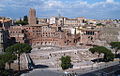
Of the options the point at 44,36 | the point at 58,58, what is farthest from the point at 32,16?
the point at 58,58

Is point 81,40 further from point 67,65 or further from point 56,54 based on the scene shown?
point 67,65

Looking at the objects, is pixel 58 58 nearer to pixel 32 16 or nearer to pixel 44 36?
pixel 44 36

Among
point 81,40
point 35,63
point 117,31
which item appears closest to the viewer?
point 35,63

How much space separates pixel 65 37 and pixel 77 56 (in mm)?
17321

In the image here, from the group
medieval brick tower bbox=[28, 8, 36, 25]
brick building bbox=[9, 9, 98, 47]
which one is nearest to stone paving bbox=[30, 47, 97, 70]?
brick building bbox=[9, 9, 98, 47]

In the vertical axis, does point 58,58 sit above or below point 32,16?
below

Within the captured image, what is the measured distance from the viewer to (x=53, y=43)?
6438cm

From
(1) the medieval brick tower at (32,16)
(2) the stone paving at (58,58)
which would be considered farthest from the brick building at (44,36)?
(2) the stone paving at (58,58)

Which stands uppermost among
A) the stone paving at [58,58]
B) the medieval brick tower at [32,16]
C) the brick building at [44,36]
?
the medieval brick tower at [32,16]

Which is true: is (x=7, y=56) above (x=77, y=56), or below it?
above

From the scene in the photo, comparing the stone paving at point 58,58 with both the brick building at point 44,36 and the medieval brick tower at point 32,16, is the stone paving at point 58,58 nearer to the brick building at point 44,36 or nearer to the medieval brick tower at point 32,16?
the brick building at point 44,36

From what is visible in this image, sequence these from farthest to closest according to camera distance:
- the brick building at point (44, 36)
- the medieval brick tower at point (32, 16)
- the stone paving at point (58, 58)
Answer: the medieval brick tower at point (32, 16) < the brick building at point (44, 36) < the stone paving at point (58, 58)

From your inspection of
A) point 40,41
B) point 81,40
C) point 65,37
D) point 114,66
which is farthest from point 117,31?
point 114,66

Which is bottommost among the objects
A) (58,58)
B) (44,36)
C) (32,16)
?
(58,58)
